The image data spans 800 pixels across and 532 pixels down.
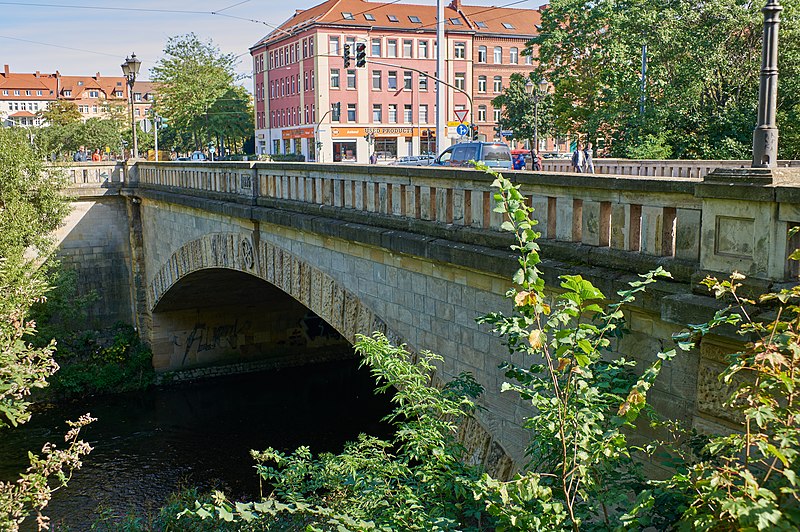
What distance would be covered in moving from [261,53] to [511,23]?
71.7 feet

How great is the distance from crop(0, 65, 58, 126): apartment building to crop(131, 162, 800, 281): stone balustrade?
137 meters

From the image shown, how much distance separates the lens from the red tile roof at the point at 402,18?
6475 centimetres

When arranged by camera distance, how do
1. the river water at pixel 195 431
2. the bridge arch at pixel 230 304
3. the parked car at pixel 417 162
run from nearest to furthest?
the bridge arch at pixel 230 304 < the river water at pixel 195 431 < the parked car at pixel 417 162

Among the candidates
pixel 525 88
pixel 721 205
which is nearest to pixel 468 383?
pixel 721 205

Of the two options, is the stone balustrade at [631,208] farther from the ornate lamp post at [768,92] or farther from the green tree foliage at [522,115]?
the green tree foliage at [522,115]

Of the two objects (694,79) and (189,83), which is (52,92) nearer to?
(189,83)

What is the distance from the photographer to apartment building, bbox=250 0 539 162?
64500mm

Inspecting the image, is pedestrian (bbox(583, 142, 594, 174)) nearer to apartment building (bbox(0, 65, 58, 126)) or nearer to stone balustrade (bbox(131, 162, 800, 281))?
stone balustrade (bbox(131, 162, 800, 281))

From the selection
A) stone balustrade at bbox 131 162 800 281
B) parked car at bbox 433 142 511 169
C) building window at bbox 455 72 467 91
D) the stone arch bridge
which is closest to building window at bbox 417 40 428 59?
building window at bbox 455 72 467 91

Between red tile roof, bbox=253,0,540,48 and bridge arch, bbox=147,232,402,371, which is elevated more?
red tile roof, bbox=253,0,540,48

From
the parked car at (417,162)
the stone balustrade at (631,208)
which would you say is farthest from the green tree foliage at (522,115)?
the stone balustrade at (631,208)

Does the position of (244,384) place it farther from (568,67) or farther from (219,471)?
(568,67)

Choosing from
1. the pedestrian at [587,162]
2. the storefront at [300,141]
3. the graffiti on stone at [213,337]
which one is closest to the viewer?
the pedestrian at [587,162]

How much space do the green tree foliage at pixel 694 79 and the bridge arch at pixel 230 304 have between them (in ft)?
38.8
